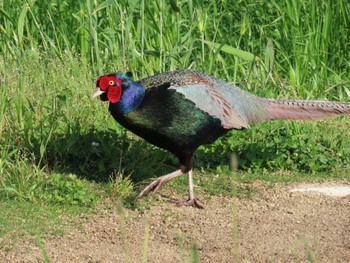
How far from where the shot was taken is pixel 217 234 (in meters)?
4.70

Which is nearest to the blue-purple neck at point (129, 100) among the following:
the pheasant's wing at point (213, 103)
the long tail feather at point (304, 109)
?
the pheasant's wing at point (213, 103)

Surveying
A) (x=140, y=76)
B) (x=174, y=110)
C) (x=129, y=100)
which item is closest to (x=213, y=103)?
(x=174, y=110)

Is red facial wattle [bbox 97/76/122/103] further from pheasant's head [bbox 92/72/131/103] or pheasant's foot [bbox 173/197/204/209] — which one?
pheasant's foot [bbox 173/197/204/209]

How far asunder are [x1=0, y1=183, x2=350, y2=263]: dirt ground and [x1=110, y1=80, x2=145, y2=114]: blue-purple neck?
23.3 inches

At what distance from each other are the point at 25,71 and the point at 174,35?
1.27 m

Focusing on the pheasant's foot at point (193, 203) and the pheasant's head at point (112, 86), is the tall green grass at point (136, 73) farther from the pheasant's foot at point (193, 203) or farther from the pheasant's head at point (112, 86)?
the pheasant's head at point (112, 86)

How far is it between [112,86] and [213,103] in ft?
2.06

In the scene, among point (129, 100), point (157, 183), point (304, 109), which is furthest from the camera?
point (304, 109)

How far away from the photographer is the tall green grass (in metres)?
5.59

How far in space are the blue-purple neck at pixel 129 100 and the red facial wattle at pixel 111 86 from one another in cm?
3

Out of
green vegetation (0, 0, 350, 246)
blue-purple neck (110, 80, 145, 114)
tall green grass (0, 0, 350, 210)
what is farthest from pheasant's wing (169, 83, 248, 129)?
tall green grass (0, 0, 350, 210)

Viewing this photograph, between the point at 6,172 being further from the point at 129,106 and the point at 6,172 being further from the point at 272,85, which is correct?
the point at 272,85

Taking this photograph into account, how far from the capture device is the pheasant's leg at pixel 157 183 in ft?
17.1

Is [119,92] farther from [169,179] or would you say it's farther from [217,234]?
[217,234]
